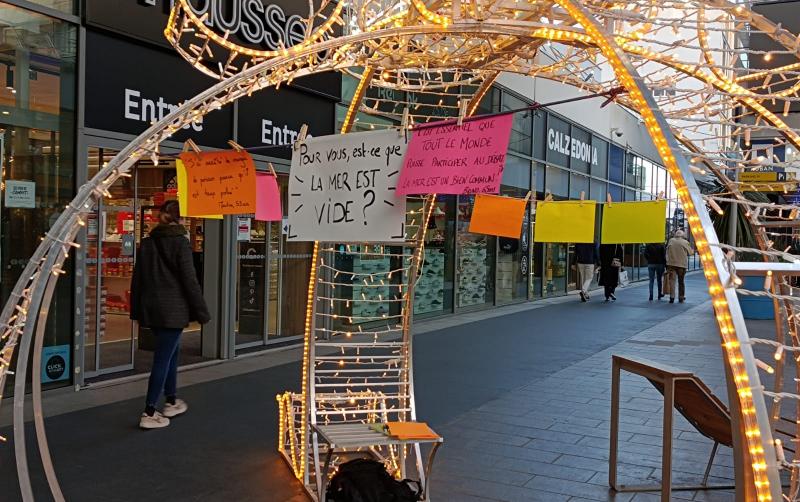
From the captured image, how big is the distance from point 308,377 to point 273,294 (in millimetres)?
5545

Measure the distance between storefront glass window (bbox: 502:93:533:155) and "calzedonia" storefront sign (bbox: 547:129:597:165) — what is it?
4.53 feet

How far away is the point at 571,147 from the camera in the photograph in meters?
20.5

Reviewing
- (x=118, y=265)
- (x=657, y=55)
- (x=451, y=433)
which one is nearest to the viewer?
(x=657, y=55)

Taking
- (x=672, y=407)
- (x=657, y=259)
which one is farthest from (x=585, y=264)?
(x=672, y=407)

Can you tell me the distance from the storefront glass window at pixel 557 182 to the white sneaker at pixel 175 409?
13601 mm

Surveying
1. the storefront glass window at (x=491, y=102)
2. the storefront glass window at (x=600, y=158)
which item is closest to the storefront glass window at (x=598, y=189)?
the storefront glass window at (x=600, y=158)

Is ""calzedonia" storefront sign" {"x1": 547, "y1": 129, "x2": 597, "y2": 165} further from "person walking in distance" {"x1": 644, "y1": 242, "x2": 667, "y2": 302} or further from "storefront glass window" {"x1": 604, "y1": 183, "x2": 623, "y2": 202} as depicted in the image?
"person walking in distance" {"x1": 644, "y1": 242, "x2": 667, "y2": 302}

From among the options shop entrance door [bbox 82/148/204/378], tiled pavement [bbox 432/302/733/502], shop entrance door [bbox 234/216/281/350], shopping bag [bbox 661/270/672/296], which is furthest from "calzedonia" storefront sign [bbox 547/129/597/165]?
tiled pavement [bbox 432/302/733/502]

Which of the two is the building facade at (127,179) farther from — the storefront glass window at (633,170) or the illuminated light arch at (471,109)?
the storefront glass window at (633,170)

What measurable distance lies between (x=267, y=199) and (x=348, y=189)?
1.24 meters

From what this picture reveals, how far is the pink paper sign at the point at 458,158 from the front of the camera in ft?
11.6

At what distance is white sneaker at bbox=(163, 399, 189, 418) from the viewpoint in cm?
623

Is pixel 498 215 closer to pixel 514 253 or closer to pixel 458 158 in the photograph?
pixel 458 158

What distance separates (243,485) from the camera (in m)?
4.70
